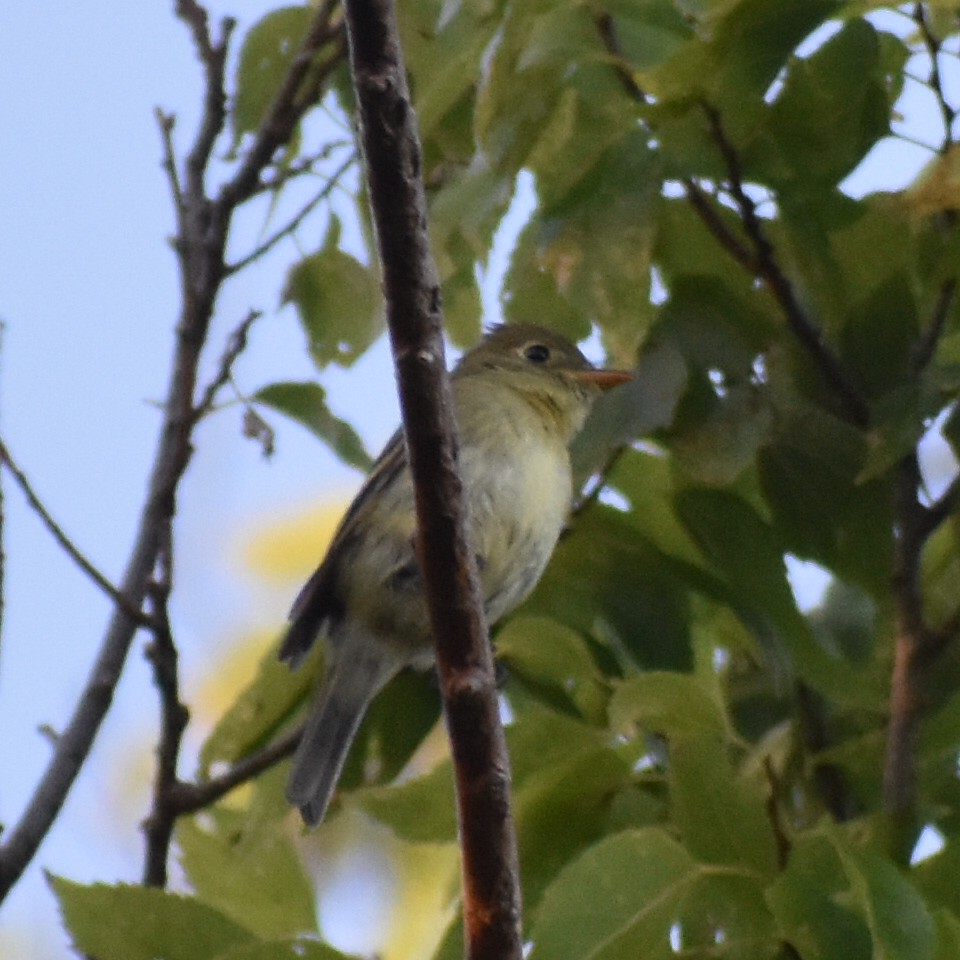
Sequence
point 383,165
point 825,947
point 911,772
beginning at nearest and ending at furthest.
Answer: point 383,165, point 825,947, point 911,772

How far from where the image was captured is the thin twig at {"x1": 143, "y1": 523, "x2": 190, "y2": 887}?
3160mm

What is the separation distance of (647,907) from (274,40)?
6.95ft

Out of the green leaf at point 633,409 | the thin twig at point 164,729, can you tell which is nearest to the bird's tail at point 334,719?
the thin twig at point 164,729

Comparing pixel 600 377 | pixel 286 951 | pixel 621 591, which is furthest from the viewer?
pixel 600 377

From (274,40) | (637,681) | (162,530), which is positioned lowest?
(637,681)

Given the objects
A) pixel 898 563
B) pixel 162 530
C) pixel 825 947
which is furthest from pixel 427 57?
pixel 825 947

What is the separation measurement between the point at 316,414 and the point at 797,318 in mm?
948

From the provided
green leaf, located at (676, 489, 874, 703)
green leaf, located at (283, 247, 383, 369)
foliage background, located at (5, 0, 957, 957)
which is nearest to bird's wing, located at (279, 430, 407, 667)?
green leaf, located at (283, 247, 383, 369)

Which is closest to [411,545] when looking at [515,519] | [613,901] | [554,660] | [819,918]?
[515,519]

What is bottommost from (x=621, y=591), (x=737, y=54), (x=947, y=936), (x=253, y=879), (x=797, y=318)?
(x=947, y=936)

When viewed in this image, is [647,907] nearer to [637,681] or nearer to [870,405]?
[637,681]

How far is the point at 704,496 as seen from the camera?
3.05m

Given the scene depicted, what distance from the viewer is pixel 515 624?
9.50 ft

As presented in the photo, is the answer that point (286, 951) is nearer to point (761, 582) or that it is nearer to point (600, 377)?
point (761, 582)
